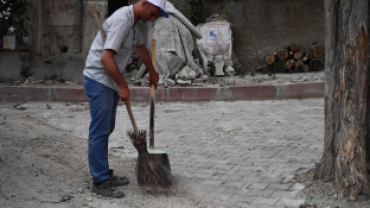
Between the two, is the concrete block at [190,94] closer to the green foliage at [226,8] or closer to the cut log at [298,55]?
the green foliage at [226,8]

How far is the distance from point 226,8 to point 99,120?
6815 millimetres

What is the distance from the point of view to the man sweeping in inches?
136

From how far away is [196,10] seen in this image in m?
9.80

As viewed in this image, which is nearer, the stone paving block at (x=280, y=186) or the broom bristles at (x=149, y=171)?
the broom bristles at (x=149, y=171)

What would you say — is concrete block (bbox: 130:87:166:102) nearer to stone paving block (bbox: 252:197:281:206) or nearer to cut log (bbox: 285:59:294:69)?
cut log (bbox: 285:59:294:69)

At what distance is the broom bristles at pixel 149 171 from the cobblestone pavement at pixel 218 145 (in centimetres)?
11

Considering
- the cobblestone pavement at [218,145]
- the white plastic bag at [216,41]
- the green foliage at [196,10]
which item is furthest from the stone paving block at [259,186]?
the green foliage at [196,10]

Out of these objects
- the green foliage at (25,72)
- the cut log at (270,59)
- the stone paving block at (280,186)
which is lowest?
the stone paving block at (280,186)

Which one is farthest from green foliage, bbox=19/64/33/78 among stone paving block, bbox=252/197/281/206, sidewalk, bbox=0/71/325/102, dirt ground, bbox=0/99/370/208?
stone paving block, bbox=252/197/281/206

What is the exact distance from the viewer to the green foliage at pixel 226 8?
9437 millimetres

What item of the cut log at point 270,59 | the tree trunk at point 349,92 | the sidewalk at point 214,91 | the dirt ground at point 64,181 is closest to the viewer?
the tree trunk at point 349,92

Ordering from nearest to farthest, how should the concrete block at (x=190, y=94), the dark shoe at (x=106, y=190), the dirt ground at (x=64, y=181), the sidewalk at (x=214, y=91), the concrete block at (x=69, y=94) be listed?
the dirt ground at (x=64, y=181) → the dark shoe at (x=106, y=190) → the sidewalk at (x=214, y=91) → the concrete block at (x=190, y=94) → the concrete block at (x=69, y=94)

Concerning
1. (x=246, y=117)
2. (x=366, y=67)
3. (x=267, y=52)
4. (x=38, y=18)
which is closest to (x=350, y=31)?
(x=366, y=67)

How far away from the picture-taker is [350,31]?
133 inches
